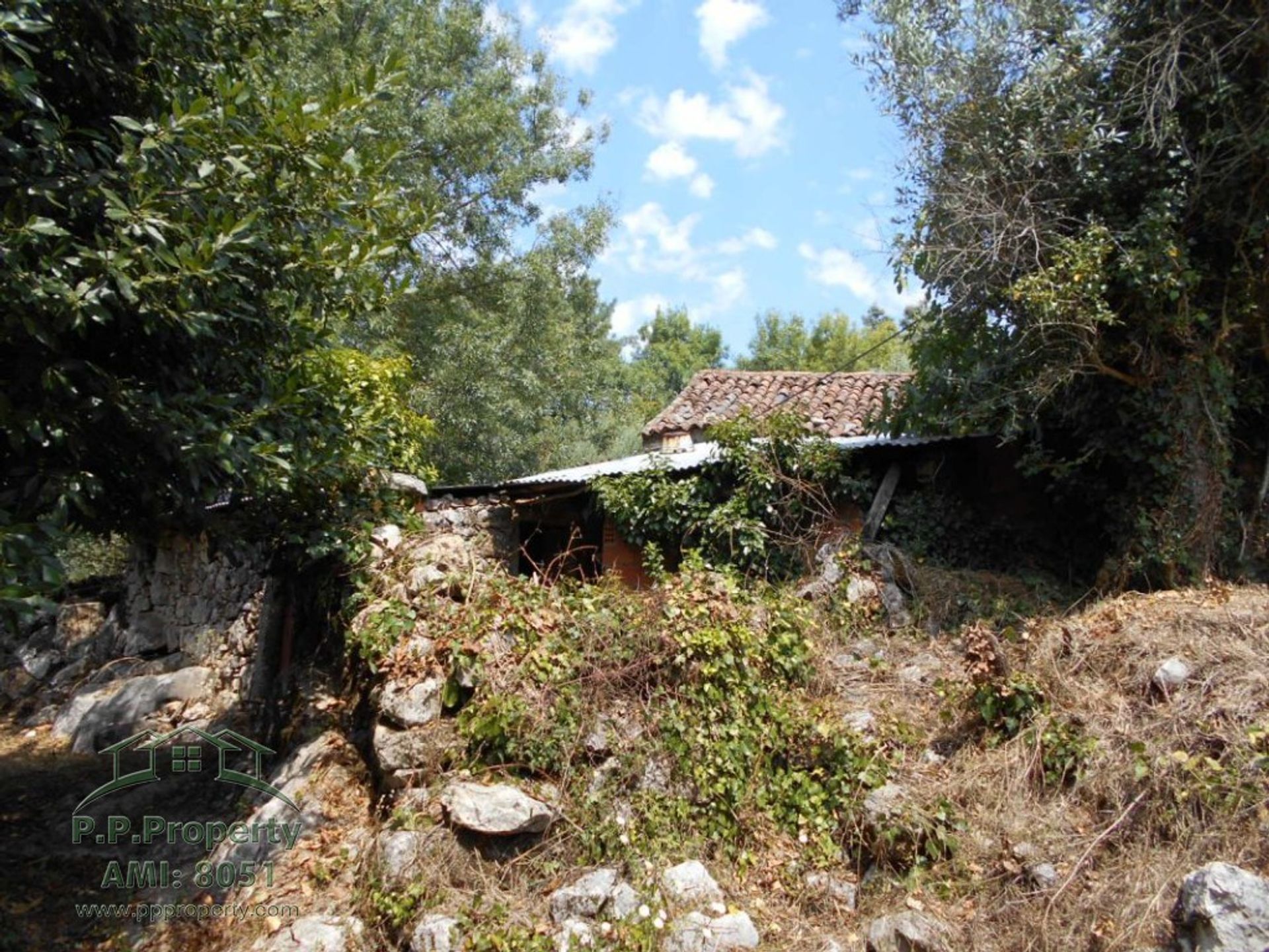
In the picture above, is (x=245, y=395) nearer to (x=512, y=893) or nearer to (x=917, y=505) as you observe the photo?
(x=512, y=893)

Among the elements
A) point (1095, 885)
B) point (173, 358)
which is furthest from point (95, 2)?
point (1095, 885)

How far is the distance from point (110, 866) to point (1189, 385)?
382 inches

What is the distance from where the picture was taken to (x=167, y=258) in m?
4.52

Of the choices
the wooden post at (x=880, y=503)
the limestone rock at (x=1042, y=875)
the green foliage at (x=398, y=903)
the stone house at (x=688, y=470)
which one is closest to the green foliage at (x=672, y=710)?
the green foliage at (x=398, y=903)

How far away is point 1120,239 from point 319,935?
8.31 metres

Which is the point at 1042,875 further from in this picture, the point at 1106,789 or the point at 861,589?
the point at 861,589

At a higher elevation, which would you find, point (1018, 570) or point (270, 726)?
point (1018, 570)

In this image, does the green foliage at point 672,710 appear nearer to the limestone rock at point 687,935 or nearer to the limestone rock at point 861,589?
the limestone rock at point 687,935

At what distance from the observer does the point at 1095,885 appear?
4.82m

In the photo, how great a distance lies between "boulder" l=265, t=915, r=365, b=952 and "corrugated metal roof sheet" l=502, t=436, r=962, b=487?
551 centimetres

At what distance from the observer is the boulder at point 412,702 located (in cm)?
639

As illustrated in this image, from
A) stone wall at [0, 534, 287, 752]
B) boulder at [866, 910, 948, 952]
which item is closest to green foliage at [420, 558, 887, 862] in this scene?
boulder at [866, 910, 948, 952]

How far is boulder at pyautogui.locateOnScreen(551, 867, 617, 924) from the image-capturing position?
5.36m

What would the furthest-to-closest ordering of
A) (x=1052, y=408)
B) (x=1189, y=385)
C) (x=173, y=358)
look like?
(x=1052, y=408) → (x=1189, y=385) → (x=173, y=358)
